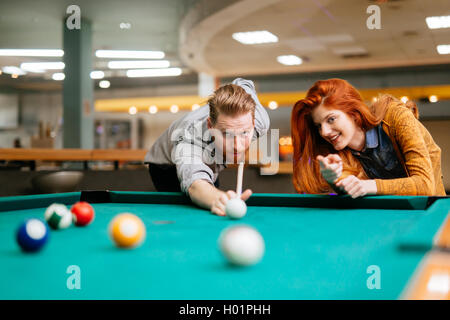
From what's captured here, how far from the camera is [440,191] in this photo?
2637mm

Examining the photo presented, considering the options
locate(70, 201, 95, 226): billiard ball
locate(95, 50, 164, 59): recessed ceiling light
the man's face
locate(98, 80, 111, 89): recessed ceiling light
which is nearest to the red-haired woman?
the man's face

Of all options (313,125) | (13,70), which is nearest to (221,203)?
(313,125)

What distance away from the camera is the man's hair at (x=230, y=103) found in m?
2.05

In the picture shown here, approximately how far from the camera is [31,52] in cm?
914

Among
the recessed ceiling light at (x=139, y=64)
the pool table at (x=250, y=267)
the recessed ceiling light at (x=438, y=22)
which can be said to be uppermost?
the recessed ceiling light at (x=139, y=64)

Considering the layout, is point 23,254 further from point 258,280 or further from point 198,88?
point 198,88

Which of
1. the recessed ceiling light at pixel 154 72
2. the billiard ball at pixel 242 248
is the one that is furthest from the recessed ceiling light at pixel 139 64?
the billiard ball at pixel 242 248

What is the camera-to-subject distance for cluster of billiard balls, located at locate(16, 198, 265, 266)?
0.88 m

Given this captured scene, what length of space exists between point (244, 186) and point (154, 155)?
3.65 m

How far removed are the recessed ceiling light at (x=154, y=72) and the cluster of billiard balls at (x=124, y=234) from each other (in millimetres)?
9908

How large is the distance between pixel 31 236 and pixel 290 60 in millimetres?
8941

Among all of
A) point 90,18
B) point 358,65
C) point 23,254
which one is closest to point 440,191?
point 23,254

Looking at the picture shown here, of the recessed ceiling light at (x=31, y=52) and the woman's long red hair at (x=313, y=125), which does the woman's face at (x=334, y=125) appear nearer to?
the woman's long red hair at (x=313, y=125)

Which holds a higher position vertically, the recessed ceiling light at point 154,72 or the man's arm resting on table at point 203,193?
the recessed ceiling light at point 154,72
